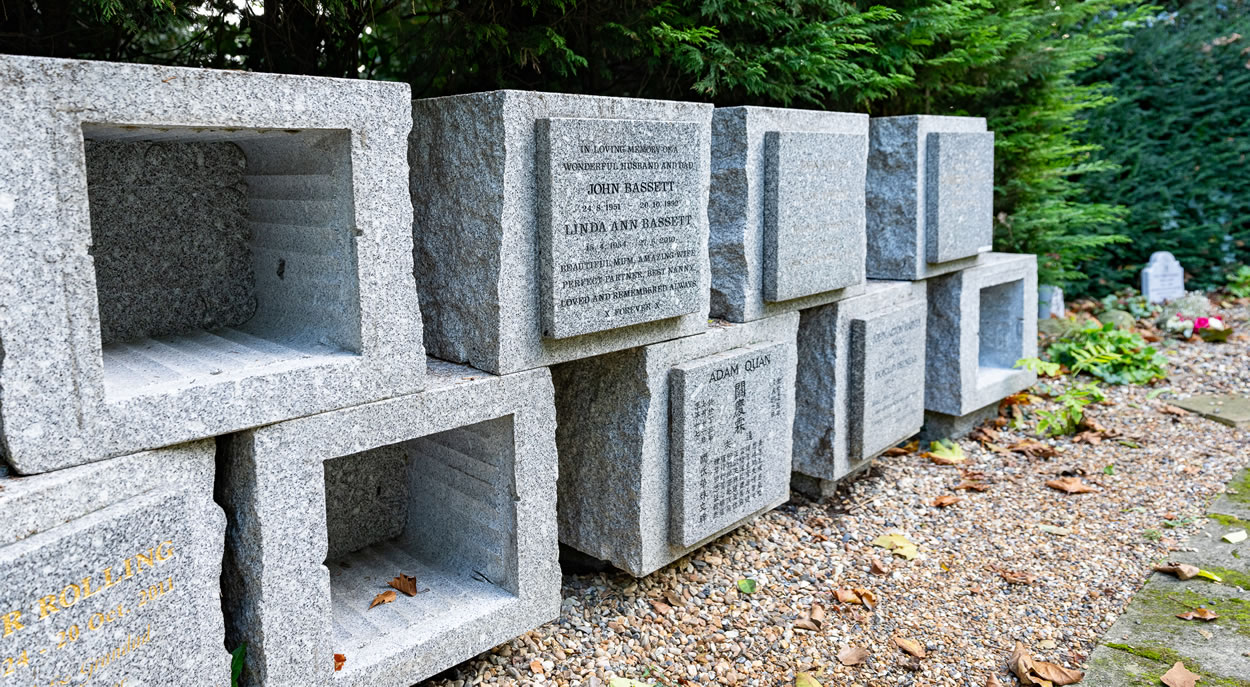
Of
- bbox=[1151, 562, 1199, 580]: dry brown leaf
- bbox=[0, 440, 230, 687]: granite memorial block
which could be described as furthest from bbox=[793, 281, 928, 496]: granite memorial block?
bbox=[0, 440, 230, 687]: granite memorial block

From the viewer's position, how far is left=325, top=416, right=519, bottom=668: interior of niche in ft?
8.95

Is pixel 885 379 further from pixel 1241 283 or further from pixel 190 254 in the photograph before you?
pixel 1241 283

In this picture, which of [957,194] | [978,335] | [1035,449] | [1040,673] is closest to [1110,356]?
[978,335]

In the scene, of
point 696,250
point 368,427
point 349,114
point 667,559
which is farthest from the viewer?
point 667,559

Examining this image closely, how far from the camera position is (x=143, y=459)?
6.61 ft

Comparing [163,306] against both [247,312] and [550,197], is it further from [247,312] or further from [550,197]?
[550,197]

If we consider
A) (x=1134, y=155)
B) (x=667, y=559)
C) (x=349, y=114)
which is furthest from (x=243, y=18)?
(x=1134, y=155)

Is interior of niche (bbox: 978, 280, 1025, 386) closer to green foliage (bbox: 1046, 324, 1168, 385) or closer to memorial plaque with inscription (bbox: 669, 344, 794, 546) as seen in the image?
green foliage (bbox: 1046, 324, 1168, 385)

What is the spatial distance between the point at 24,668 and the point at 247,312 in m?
1.34

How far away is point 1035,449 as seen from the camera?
16.5ft

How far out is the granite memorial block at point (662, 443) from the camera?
322 centimetres

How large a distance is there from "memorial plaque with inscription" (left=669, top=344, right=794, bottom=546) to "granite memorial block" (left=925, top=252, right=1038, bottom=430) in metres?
1.67

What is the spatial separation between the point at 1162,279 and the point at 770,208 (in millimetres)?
7211

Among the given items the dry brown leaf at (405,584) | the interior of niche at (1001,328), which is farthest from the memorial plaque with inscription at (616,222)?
the interior of niche at (1001,328)
